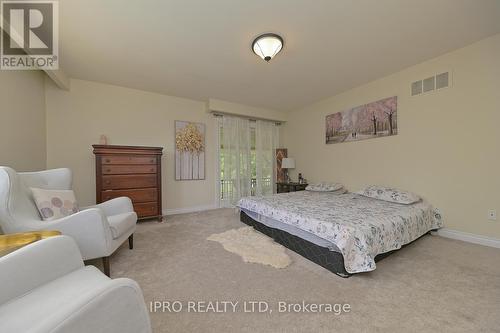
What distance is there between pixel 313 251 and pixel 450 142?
2.50 metres

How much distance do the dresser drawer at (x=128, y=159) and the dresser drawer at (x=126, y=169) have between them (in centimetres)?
6

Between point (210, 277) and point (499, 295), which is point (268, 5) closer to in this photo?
point (210, 277)

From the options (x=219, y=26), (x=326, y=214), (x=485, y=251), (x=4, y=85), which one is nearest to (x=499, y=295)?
(x=485, y=251)

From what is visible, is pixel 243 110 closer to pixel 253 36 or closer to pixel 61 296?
pixel 253 36

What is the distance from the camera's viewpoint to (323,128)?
448 cm

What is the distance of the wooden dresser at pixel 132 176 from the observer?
121 inches

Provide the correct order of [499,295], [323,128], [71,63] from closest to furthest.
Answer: [499,295], [71,63], [323,128]

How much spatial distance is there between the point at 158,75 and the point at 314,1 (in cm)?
254

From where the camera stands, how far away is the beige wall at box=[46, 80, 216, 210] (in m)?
3.34

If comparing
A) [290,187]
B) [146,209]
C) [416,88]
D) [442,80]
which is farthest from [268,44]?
[290,187]

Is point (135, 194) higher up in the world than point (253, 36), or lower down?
lower down

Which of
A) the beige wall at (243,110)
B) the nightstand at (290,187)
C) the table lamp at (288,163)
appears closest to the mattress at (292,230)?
the nightstand at (290,187)

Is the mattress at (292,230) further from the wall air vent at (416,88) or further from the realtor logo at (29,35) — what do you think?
the realtor logo at (29,35)

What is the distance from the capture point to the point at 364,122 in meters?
3.70
